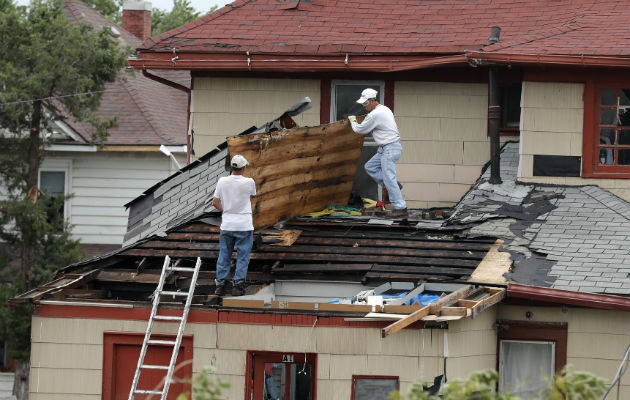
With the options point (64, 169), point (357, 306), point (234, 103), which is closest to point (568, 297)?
point (357, 306)

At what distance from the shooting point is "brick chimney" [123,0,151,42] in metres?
32.2

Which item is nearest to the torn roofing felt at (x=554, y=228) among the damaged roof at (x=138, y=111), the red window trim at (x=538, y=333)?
the red window trim at (x=538, y=333)

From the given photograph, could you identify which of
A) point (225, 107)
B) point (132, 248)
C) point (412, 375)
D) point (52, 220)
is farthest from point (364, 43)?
point (52, 220)

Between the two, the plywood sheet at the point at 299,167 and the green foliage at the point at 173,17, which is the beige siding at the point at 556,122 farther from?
the green foliage at the point at 173,17

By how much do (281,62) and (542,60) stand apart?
145 inches

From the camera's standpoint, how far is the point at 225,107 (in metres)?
17.5

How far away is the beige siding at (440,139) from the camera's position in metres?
17.2

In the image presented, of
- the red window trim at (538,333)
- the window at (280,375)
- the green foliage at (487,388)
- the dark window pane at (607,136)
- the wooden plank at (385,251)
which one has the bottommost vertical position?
the window at (280,375)

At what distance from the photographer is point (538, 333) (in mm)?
13773

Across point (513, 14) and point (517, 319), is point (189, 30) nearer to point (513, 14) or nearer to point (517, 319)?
point (513, 14)

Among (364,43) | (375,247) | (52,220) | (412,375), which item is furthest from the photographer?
(52,220)

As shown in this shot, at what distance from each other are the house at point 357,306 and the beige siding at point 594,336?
0.05 ft

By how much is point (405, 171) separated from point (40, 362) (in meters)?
6.29

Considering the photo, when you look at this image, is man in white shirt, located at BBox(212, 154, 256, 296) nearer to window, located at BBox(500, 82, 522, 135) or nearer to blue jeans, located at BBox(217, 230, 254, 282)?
blue jeans, located at BBox(217, 230, 254, 282)
